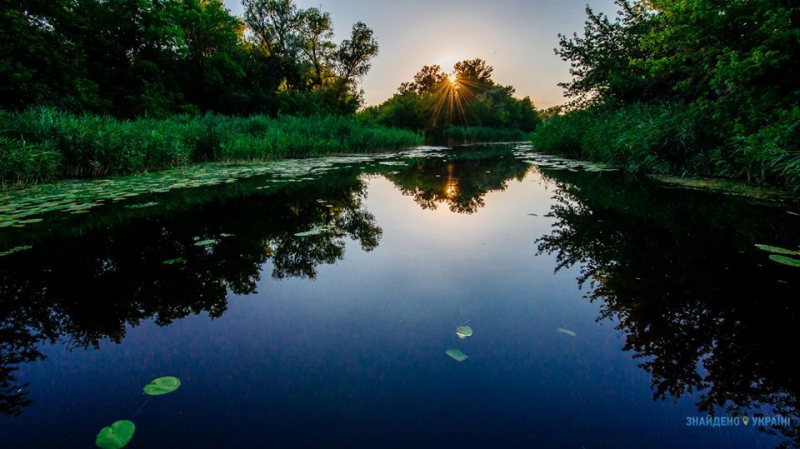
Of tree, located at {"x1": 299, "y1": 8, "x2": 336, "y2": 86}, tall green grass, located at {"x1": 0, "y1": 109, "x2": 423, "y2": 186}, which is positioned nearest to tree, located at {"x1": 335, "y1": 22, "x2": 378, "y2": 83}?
tree, located at {"x1": 299, "y1": 8, "x2": 336, "y2": 86}

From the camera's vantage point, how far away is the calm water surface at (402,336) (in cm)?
115

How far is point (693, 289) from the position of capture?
6.84 feet

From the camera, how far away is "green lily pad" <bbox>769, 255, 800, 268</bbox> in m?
2.33

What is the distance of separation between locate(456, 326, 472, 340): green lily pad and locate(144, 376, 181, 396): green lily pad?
128 centimetres

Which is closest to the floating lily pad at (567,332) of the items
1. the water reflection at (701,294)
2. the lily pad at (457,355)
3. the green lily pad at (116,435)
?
the water reflection at (701,294)

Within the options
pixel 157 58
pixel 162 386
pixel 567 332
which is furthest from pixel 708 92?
pixel 157 58

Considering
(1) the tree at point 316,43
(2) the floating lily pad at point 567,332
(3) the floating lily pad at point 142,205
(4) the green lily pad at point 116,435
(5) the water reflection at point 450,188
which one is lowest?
(2) the floating lily pad at point 567,332

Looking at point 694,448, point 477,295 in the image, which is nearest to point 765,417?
point 694,448

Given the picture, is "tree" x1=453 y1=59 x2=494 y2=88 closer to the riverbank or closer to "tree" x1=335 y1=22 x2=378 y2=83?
"tree" x1=335 y1=22 x2=378 y2=83

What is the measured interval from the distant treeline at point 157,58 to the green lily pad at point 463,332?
60.1 ft

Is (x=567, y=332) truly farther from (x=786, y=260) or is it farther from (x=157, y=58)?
(x=157, y=58)

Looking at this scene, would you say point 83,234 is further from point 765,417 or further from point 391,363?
point 765,417

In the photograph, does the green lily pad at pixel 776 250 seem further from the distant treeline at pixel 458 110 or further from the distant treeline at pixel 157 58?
the distant treeline at pixel 458 110

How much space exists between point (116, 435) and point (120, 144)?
352 inches
